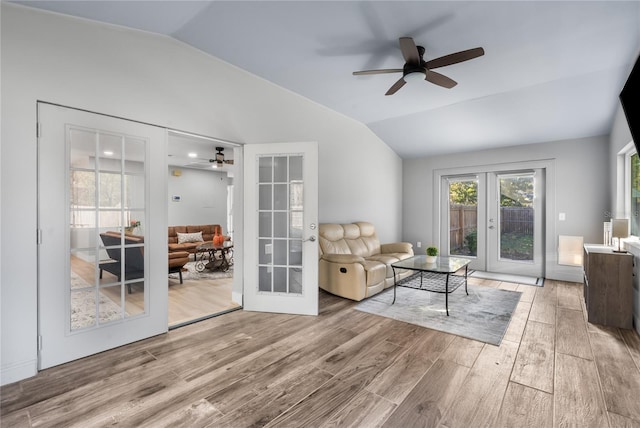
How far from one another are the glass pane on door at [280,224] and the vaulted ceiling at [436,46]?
118 centimetres

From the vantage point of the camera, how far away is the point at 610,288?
3014 millimetres

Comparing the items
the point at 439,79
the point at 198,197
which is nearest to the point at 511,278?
the point at 439,79

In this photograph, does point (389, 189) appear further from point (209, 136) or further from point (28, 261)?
point (28, 261)

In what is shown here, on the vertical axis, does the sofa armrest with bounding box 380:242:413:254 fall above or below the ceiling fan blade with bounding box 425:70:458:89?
below

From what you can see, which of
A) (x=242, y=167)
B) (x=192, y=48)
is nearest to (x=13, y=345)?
(x=242, y=167)

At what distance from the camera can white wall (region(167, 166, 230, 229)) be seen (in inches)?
307

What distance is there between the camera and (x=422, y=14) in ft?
7.96

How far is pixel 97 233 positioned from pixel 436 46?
11.7ft

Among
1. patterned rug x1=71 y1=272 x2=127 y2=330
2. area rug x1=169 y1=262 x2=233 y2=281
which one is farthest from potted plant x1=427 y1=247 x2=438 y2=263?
patterned rug x1=71 y1=272 x2=127 y2=330

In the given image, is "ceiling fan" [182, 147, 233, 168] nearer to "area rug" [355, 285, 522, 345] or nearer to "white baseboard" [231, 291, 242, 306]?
"white baseboard" [231, 291, 242, 306]

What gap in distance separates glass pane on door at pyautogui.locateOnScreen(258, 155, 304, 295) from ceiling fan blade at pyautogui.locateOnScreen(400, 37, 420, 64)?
1.50 m

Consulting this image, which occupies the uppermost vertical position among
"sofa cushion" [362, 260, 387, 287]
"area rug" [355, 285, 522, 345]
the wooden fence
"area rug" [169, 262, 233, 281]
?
the wooden fence

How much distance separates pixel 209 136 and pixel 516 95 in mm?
3995

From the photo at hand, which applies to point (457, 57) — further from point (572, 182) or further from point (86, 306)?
point (572, 182)
